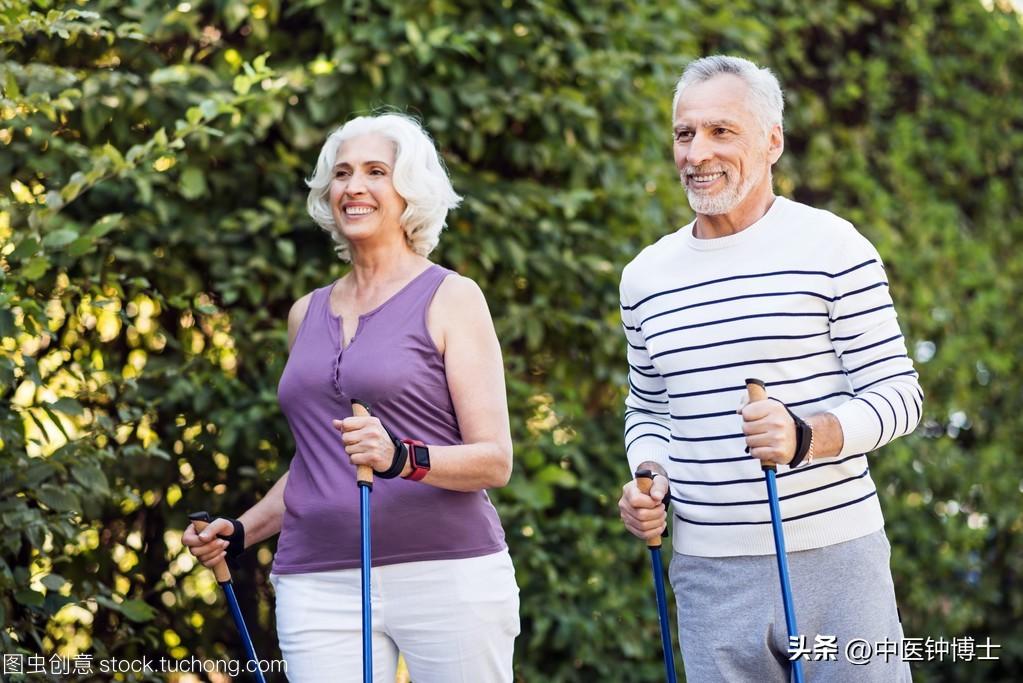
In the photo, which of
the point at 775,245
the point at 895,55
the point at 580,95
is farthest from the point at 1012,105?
the point at 775,245

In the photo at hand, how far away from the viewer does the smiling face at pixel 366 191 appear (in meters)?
2.75

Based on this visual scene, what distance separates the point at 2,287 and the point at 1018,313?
464 centimetres

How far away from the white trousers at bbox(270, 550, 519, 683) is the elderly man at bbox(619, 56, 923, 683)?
346 mm

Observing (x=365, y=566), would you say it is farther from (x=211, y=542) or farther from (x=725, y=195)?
(x=725, y=195)

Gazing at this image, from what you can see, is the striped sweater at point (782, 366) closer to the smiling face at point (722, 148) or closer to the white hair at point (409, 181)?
the smiling face at point (722, 148)

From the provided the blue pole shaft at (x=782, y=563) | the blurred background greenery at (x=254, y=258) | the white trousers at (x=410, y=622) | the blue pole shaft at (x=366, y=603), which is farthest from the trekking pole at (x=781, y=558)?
the blurred background greenery at (x=254, y=258)

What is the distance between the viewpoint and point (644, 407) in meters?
2.65

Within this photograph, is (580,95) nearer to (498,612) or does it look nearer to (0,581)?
(498,612)

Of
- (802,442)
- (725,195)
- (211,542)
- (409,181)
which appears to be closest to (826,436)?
(802,442)

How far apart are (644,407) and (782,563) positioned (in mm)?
525

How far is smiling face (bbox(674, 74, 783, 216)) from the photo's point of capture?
2.38 metres

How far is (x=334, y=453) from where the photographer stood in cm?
262

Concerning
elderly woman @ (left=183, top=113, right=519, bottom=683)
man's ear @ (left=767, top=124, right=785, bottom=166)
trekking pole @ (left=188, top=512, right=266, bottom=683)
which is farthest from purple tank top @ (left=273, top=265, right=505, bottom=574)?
man's ear @ (left=767, top=124, right=785, bottom=166)

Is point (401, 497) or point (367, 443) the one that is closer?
point (367, 443)
